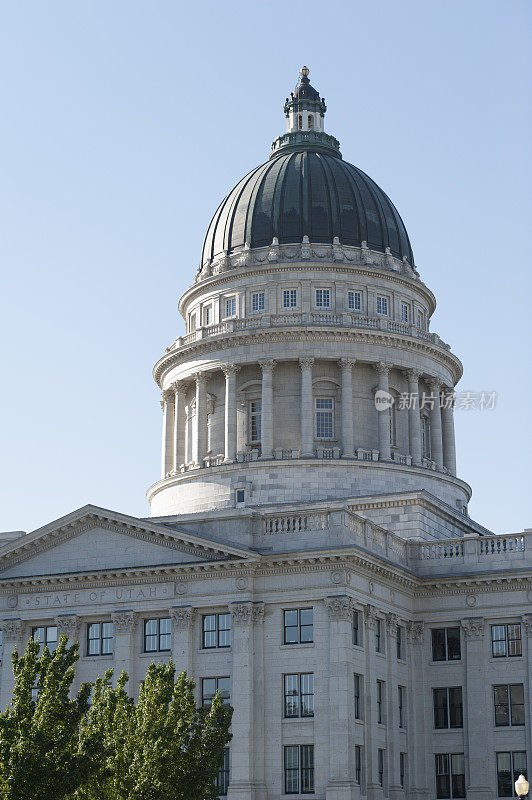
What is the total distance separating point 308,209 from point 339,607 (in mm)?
35372

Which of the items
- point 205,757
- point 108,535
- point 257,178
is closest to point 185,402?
point 257,178

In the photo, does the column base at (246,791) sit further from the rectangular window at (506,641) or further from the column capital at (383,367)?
the column capital at (383,367)

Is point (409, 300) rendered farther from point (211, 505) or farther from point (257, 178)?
point (211, 505)

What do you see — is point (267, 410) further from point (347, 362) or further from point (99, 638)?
point (99, 638)

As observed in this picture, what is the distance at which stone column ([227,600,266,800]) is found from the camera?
57812 millimetres

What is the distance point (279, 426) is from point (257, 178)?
18.8 m

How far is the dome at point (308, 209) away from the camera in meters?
86.3

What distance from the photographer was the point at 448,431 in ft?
285

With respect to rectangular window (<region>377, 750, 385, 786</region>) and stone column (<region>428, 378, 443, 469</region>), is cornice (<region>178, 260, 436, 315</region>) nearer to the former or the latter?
stone column (<region>428, 378, 443, 469</region>)

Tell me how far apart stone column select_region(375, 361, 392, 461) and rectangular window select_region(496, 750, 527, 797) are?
21.2 m

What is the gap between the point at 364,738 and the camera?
2328 inches

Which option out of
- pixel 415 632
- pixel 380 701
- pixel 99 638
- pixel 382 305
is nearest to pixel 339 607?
pixel 380 701

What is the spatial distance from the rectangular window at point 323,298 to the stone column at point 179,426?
10.2 m

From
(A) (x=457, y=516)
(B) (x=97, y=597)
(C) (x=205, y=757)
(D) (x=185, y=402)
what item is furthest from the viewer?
(D) (x=185, y=402)
